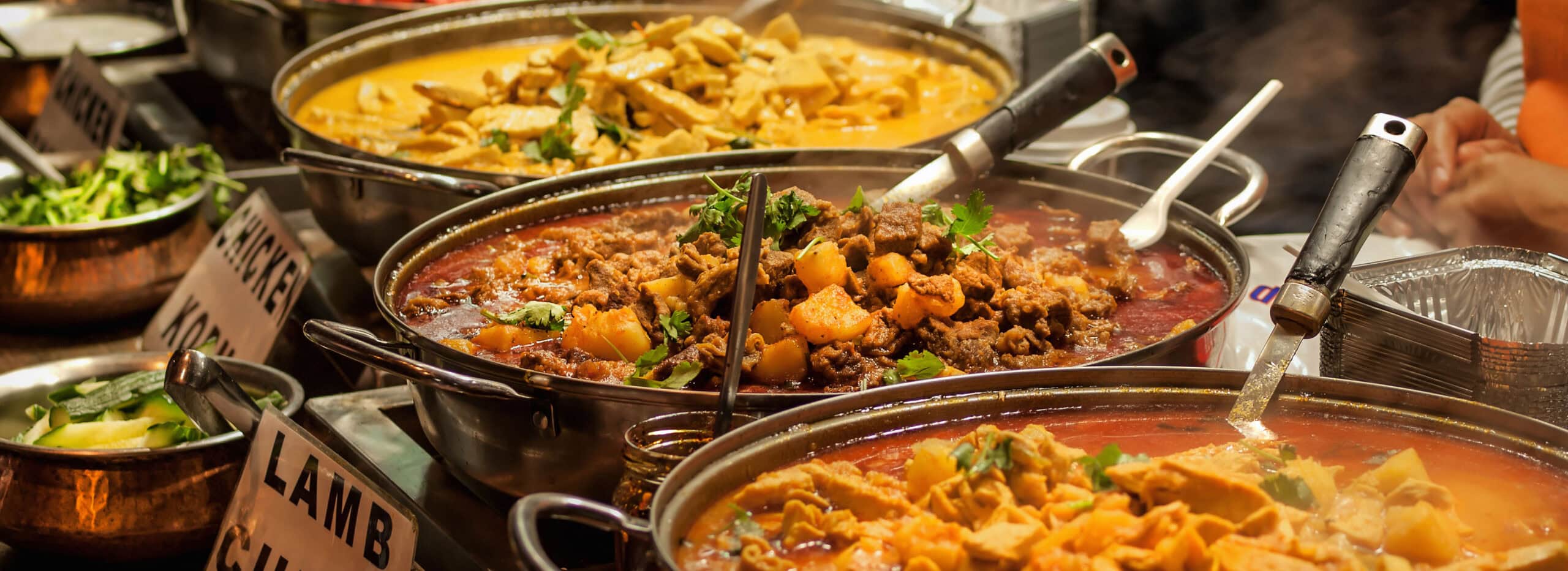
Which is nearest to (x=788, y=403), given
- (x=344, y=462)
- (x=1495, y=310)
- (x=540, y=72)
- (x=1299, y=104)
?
(x=344, y=462)

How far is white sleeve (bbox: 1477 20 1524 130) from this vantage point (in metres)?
3.44

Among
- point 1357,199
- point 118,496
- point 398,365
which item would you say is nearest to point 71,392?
point 118,496

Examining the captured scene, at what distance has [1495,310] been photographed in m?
1.87

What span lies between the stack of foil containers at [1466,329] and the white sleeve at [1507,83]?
1.81 metres

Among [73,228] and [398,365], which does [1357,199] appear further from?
[73,228]

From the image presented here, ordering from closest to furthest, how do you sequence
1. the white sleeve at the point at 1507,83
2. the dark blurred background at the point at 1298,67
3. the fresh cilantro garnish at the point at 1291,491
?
the fresh cilantro garnish at the point at 1291,491 → the white sleeve at the point at 1507,83 → the dark blurred background at the point at 1298,67

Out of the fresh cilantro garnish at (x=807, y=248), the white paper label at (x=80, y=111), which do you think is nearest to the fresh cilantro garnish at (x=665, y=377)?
the fresh cilantro garnish at (x=807, y=248)

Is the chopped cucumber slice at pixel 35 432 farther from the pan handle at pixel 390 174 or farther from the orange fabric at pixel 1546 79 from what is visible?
the orange fabric at pixel 1546 79

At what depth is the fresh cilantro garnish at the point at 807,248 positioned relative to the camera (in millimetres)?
1818

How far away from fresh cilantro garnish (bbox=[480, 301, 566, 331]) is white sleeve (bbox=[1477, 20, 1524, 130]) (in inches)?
113

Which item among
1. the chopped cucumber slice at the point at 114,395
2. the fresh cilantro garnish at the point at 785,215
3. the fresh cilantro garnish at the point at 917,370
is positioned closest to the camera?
the fresh cilantro garnish at the point at 917,370

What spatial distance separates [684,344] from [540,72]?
1713mm

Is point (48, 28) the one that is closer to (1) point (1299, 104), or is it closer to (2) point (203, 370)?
(2) point (203, 370)

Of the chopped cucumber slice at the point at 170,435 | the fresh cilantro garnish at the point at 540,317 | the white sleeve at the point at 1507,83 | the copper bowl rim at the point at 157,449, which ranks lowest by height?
the chopped cucumber slice at the point at 170,435
